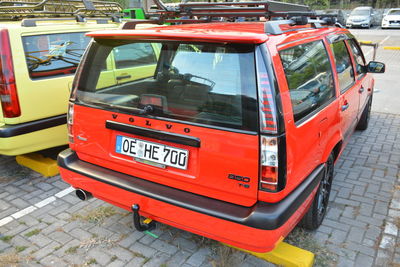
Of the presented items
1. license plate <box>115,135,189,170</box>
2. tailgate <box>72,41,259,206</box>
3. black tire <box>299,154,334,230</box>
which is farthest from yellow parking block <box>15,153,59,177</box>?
black tire <box>299,154,334,230</box>

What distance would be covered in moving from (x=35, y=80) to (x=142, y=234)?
206 centimetres

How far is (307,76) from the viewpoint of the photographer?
8.48 ft

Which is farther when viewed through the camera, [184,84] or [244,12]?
[244,12]

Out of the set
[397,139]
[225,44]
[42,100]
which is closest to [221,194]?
[225,44]

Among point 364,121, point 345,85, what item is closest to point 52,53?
point 345,85

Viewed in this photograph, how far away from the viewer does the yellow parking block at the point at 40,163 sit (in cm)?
407

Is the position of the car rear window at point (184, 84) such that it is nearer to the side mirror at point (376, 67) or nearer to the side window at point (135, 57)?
the side window at point (135, 57)

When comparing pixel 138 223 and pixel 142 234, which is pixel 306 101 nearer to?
pixel 138 223

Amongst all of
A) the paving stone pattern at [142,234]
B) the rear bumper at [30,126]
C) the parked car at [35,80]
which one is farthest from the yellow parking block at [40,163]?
the rear bumper at [30,126]

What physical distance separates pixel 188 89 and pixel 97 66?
2.87ft

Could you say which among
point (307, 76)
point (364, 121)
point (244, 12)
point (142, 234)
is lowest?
point (142, 234)

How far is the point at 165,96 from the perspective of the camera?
2.36 m

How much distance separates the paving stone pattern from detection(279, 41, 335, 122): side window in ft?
3.88

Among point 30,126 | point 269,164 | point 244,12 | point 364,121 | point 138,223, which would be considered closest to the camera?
point 269,164
